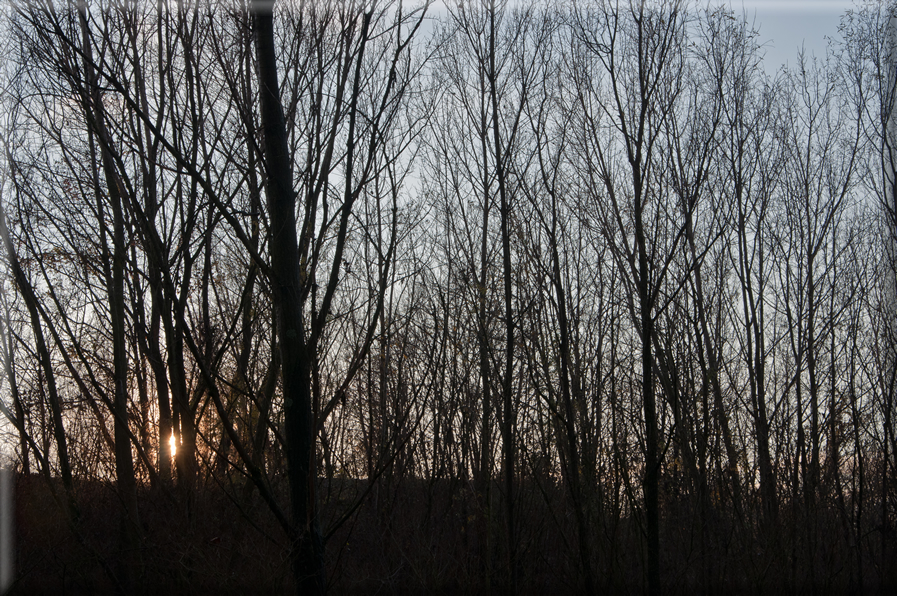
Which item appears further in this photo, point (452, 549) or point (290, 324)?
point (452, 549)

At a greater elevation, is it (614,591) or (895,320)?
(895,320)

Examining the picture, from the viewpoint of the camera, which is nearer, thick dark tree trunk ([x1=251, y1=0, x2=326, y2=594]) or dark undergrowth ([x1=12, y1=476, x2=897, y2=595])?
thick dark tree trunk ([x1=251, y1=0, x2=326, y2=594])

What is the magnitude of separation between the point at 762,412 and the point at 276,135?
30.6 feet

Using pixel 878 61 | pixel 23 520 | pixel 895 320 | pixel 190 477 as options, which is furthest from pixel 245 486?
pixel 878 61

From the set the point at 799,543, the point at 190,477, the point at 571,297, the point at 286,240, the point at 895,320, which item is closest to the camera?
the point at 286,240

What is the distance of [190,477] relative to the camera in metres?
4.78

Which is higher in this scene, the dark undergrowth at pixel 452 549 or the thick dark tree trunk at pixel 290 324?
the thick dark tree trunk at pixel 290 324

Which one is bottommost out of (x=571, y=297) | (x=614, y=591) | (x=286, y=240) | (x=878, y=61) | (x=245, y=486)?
(x=614, y=591)

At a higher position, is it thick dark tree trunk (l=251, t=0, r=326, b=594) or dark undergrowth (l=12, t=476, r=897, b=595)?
thick dark tree trunk (l=251, t=0, r=326, b=594)

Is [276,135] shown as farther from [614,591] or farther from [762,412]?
[762,412]

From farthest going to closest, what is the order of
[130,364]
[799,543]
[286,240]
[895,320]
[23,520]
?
1. [895,320]
2. [799,543]
3. [23,520]
4. [130,364]
5. [286,240]

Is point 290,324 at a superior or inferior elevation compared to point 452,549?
superior

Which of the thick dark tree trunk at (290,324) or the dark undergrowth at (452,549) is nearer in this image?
the thick dark tree trunk at (290,324)

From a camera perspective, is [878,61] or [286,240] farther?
[878,61]
